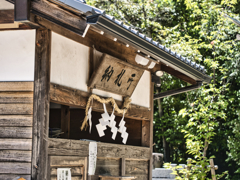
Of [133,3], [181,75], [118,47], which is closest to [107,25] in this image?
[118,47]

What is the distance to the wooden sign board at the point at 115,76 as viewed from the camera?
17.8ft

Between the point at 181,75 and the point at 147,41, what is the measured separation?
269cm

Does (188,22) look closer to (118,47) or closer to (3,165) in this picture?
(118,47)

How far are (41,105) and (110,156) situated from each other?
203cm

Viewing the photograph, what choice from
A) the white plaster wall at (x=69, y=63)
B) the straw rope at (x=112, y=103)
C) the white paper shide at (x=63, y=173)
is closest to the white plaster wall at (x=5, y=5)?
the white plaster wall at (x=69, y=63)

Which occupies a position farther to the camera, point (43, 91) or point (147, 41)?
point (147, 41)

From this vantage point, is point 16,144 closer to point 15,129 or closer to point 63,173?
point 15,129

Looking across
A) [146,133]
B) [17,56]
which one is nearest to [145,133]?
[146,133]

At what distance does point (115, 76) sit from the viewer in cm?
592

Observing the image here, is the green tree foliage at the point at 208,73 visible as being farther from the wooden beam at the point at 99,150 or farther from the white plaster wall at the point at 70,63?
the white plaster wall at the point at 70,63

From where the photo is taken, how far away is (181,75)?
297 inches

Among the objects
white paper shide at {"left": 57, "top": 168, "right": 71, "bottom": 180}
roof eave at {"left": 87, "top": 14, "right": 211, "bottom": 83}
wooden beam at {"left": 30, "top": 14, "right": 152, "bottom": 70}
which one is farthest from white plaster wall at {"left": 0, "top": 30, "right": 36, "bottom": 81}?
Result: white paper shide at {"left": 57, "top": 168, "right": 71, "bottom": 180}

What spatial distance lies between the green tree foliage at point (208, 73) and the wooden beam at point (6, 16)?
8.61 metres

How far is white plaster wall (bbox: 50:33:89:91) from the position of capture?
4.70m
